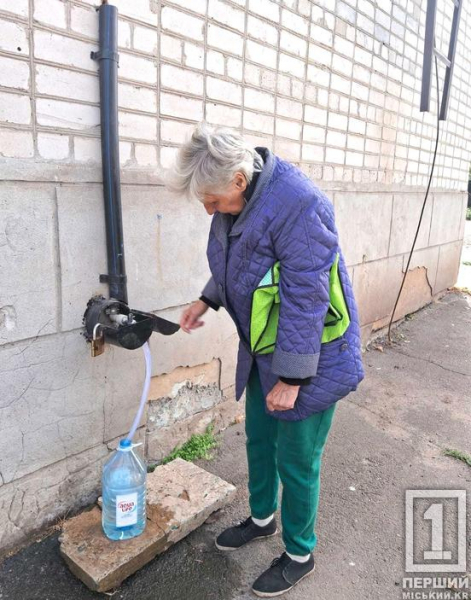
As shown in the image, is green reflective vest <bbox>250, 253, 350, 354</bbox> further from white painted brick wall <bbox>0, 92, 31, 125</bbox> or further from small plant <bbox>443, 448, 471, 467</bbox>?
small plant <bbox>443, 448, 471, 467</bbox>

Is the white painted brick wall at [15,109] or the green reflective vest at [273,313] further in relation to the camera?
the white painted brick wall at [15,109]

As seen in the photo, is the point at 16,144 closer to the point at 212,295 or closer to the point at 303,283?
the point at 212,295

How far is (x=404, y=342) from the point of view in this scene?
5.26 meters

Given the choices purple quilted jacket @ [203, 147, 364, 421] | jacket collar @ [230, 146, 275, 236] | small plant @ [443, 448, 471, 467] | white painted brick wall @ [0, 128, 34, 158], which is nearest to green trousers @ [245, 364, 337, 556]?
purple quilted jacket @ [203, 147, 364, 421]

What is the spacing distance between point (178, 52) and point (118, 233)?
3.36 feet

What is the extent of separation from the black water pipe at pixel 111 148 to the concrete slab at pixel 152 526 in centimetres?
98

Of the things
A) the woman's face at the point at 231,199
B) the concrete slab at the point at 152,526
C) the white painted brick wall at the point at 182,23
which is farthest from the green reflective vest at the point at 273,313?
the white painted brick wall at the point at 182,23

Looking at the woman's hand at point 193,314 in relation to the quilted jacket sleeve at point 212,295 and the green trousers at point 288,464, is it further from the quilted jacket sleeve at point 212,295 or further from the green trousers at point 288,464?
the green trousers at point 288,464

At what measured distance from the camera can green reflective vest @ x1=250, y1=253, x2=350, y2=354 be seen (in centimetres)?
180

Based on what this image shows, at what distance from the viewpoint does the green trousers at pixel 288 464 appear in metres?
1.97

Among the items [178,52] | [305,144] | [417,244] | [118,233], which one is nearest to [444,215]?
[417,244]

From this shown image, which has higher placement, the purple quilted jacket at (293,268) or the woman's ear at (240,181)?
the woman's ear at (240,181)

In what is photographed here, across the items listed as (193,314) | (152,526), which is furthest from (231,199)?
(152,526)

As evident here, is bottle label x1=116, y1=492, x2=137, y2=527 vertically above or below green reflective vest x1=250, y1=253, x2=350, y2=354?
below
